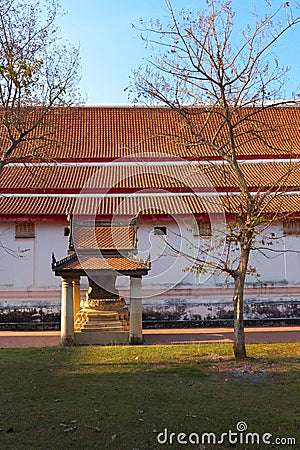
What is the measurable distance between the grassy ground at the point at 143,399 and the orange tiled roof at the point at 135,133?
12597 mm

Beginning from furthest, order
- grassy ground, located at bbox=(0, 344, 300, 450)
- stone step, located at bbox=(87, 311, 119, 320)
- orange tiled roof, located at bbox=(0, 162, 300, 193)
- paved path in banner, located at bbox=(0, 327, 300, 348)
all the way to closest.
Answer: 1. orange tiled roof, located at bbox=(0, 162, 300, 193)
2. paved path in banner, located at bbox=(0, 327, 300, 348)
3. stone step, located at bbox=(87, 311, 119, 320)
4. grassy ground, located at bbox=(0, 344, 300, 450)

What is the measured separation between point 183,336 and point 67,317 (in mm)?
4152

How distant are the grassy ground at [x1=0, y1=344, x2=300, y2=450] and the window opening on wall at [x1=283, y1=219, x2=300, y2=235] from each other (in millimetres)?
8939

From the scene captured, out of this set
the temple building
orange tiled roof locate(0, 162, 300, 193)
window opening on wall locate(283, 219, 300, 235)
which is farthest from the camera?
orange tiled roof locate(0, 162, 300, 193)

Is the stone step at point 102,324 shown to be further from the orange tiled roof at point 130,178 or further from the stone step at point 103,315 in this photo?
the orange tiled roof at point 130,178

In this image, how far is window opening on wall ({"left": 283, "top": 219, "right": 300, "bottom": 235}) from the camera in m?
17.8

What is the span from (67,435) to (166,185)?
14.6 m

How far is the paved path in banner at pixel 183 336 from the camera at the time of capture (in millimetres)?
13406

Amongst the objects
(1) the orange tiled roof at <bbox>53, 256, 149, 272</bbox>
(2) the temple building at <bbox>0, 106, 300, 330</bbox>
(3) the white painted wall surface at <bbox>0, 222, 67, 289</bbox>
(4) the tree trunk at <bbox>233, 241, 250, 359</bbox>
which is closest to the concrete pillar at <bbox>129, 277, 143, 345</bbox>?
(1) the orange tiled roof at <bbox>53, 256, 149, 272</bbox>

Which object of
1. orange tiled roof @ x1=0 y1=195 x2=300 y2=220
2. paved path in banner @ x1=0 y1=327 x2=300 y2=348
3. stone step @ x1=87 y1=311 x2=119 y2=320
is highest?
orange tiled roof @ x1=0 y1=195 x2=300 y2=220

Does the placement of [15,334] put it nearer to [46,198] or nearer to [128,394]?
[46,198]

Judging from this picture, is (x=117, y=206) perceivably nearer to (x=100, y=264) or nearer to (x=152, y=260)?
(x=152, y=260)

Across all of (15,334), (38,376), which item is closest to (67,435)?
(38,376)

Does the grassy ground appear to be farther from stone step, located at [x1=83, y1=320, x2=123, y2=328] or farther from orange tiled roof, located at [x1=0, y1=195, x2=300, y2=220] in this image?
orange tiled roof, located at [x1=0, y1=195, x2=300, y2=220]
